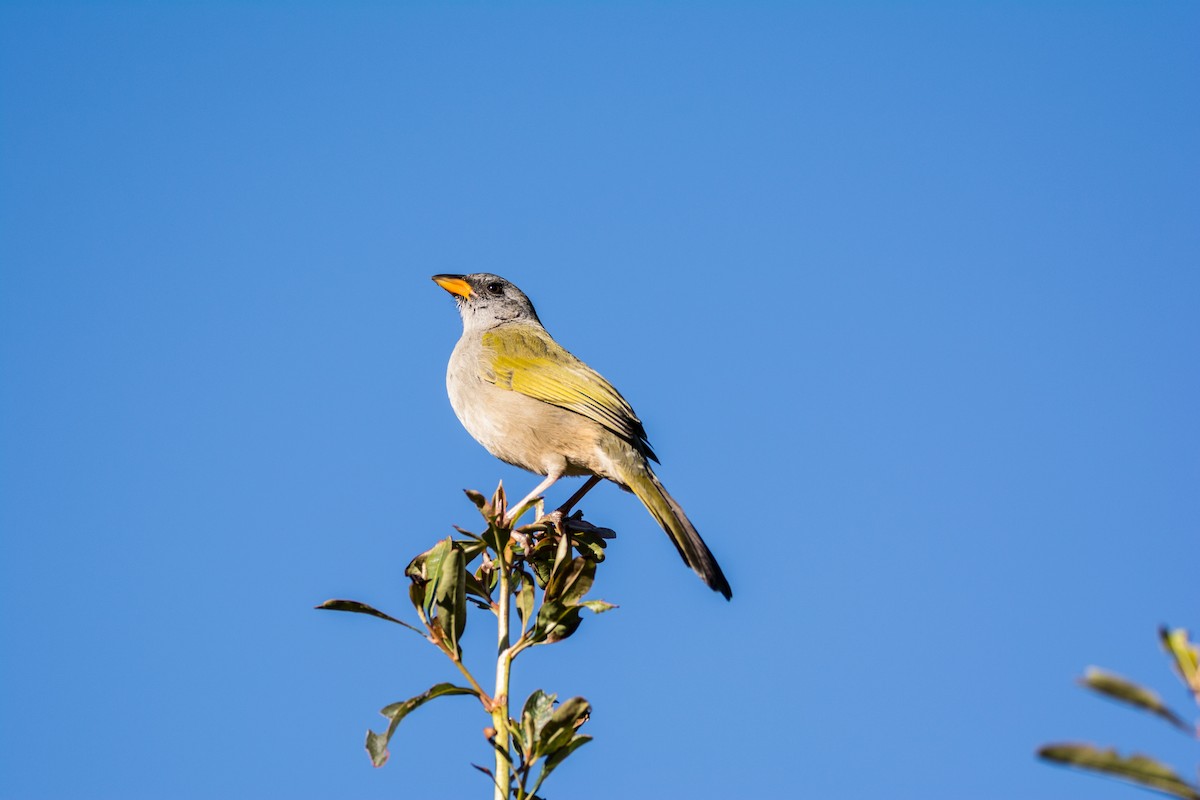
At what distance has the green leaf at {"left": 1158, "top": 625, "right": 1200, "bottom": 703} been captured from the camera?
3.78 ft

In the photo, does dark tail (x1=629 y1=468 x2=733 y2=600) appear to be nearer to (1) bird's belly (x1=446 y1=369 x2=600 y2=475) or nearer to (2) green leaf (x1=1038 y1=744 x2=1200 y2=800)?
(1) bird's belly (x1=446 y1=369 x2=600 y2=475)

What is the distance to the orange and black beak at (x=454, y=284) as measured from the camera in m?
7.21

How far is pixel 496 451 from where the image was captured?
5.66 meters

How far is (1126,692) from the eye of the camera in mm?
1025

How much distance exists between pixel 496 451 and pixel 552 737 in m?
3.66

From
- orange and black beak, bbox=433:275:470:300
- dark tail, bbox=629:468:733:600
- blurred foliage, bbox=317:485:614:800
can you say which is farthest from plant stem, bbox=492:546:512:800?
orange and black beak, bbox=433:275:470:300

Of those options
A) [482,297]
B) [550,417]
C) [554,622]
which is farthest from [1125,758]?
[482,297]

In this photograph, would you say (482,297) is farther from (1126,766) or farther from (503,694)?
(1126,766)

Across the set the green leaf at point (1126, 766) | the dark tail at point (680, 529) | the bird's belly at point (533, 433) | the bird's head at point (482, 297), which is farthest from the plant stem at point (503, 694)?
the bird's head at point (482, 297)

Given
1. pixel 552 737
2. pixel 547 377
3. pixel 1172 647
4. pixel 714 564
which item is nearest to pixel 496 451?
pixel 547 377

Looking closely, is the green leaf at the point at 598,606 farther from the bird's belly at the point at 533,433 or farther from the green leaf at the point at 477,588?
the bird's belly at the point at 533,433

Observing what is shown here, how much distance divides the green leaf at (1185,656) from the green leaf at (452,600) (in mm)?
1539

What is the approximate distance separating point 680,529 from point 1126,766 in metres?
3.41

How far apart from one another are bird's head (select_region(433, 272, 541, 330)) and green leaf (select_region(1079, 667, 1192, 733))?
20.4 feet
